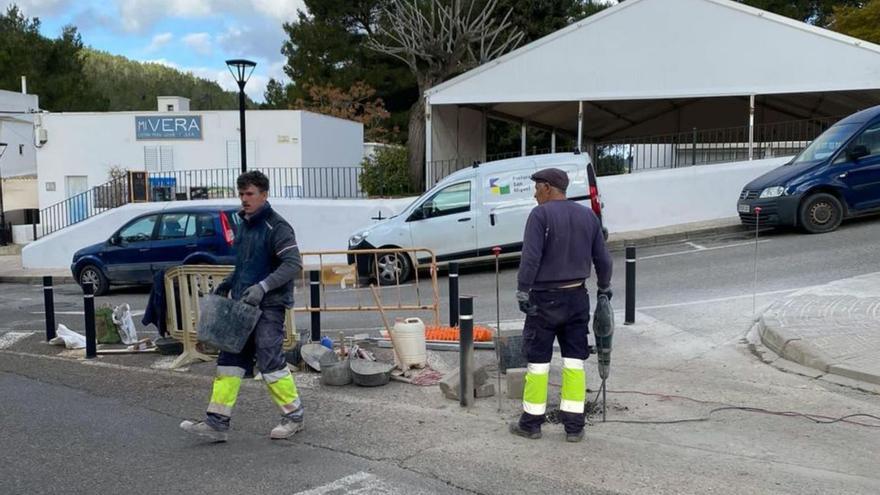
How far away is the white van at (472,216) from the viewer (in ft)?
46.5

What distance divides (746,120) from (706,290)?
15276 mm

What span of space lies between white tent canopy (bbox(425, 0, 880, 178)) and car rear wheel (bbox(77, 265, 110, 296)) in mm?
9228

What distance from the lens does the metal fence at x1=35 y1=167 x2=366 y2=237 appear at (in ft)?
72.0

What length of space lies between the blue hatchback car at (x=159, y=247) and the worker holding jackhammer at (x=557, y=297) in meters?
10.2

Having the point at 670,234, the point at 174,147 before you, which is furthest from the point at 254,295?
the point at 174,147

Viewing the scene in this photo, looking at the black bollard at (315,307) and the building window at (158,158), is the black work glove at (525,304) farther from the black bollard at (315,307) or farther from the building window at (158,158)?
the building window at (158,158)

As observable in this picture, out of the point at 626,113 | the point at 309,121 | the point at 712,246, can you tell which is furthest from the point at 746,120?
the point at 309,121

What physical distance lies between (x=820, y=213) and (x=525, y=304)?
11.7 meters

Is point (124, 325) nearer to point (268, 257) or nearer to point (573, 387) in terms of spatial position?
point (268, 257)

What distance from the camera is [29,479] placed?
4.88m

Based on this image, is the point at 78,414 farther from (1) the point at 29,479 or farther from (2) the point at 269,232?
(2) the point at 269,232

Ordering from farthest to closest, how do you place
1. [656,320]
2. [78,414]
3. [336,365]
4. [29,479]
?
[656,320], [336,365], [78,414], [29,479]

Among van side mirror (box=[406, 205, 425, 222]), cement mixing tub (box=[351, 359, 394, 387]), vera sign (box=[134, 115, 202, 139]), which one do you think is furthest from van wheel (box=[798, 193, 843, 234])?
vera sign (box=[134, 115, 202, 139])

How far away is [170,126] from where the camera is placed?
23.8 meters
